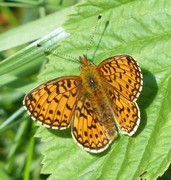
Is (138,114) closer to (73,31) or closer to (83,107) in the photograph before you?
(83,107)

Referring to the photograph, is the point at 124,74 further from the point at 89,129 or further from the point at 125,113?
the point at 89,129

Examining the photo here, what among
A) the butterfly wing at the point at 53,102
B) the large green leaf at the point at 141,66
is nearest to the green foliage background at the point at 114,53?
the large green leaf at the point at 141,66

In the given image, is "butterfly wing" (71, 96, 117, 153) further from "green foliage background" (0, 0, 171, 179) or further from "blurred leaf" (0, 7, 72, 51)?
"blurred leaf" (0, 7, 72, 51)

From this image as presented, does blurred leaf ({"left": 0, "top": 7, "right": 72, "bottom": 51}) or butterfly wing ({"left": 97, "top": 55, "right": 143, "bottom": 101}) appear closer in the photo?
butterfly wing ({"left": 97, "top": 55, "right": 143, "bottom": 101})

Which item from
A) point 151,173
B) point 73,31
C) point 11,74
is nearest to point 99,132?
point 151,173

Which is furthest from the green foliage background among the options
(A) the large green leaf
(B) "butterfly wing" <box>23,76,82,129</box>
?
(B) "butterfly wing" <box>23,76,82,129</box>

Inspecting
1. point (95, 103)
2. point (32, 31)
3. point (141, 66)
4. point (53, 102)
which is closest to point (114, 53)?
point (141, 66)

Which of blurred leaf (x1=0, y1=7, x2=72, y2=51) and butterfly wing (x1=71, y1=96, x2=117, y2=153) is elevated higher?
blurred leaf (x1=0, y1=7, x2=72, y2=51)
